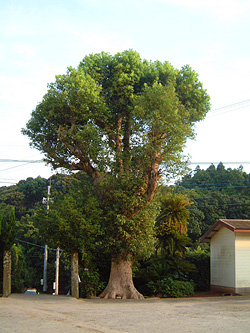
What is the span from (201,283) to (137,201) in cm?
883

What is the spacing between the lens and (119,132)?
20.3 meters

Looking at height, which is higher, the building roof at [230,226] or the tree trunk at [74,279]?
the building roof at [230,226]

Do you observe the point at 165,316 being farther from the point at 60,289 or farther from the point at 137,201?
the point at 60,289

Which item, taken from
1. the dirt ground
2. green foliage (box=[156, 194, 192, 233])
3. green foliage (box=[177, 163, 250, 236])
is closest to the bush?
green foliage (box=[156, 194, 192, 233])

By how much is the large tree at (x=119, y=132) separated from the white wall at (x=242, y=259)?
17.1 feet

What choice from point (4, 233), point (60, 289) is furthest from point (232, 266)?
point (60, 289)

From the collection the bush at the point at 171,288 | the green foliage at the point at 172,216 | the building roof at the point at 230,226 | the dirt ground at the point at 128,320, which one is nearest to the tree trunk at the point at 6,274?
→ the dirt ground at the point at 128,320

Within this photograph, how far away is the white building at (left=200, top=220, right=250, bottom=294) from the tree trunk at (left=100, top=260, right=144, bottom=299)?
5.21 meters

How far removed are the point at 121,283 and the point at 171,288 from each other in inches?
110

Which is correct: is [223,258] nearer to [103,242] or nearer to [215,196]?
[103,242]

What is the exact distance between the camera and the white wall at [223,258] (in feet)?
69.1

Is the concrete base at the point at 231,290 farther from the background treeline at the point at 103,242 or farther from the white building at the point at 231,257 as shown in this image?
the background treeline at the point at 103,242

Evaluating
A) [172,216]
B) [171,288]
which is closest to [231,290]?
[171,288]

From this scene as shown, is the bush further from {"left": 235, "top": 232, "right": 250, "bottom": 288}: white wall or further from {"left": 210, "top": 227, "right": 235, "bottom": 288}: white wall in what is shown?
{"left": 235, "top": 232, "right": 250, "bottom": 288}: white wall
